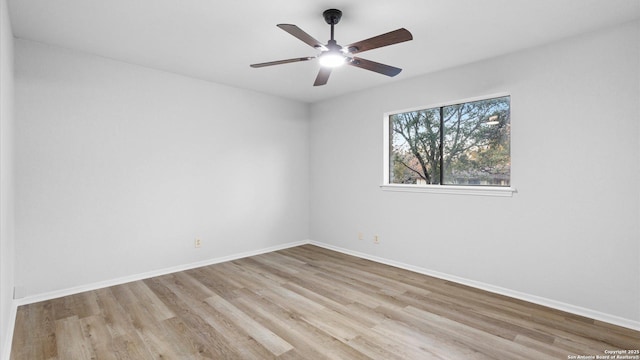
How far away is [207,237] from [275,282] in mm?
1288

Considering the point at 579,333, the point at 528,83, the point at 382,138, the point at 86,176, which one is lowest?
the point at 579,333

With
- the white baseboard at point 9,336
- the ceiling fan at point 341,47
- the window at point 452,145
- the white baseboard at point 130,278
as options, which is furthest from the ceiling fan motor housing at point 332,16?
the white baseboard at point 130,278

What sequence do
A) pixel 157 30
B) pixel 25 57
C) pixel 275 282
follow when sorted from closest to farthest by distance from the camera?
pixel 157 30, pixel 25 57, pixel 275 282

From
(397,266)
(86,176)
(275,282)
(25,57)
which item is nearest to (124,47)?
(25,57)

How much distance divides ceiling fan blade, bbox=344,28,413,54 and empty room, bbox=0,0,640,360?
0.07 ft

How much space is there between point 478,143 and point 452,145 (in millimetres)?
302

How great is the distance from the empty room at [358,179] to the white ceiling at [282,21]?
0.02 metres

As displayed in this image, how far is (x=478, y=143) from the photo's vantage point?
3.60 meters

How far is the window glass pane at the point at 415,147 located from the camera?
13.1 feet

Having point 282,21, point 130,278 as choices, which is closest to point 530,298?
point 282,21

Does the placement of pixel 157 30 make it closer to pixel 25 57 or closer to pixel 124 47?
pixel 124 47

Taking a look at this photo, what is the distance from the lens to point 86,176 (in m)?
3.25

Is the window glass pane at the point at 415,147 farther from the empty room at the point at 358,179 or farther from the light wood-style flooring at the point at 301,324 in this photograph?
the light wood-style flooring at the point at 301,324

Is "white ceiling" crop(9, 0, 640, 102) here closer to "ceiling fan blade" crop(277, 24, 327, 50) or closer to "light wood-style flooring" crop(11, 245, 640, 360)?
"ceiling fan blade" crop(277, 24, 327, 50)
